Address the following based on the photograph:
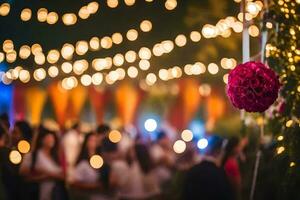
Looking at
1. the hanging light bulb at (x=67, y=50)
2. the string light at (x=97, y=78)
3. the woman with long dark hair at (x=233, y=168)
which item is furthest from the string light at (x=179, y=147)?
the hanging light bulb at (x=67, y=50)

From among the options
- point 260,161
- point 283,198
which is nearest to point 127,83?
point 260,161

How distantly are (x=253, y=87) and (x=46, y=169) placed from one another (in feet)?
Result: 9.70

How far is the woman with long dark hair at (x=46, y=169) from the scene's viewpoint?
5312 millimetres

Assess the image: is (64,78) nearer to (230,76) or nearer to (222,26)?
(222,26)

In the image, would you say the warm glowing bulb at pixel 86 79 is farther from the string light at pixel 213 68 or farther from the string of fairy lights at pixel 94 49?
the string light at pixel 213 68

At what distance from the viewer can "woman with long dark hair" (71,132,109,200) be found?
5.50 metres

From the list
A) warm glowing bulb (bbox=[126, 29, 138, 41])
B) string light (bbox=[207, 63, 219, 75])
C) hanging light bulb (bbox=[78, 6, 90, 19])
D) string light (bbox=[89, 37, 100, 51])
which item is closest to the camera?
hanging light bulb (bbox=[78, 6, 90, 19])

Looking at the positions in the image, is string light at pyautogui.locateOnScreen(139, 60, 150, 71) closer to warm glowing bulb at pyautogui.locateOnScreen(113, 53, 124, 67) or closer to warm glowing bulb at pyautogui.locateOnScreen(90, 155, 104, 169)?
warm glowing bulb at pyautogui.locateOnScreen(113, 53, 124, 67)

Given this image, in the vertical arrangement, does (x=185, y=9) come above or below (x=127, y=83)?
above

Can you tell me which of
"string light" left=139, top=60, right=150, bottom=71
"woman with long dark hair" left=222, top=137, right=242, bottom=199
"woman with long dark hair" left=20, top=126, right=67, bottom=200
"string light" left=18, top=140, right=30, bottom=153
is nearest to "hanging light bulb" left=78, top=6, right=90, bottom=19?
"string light" left=139, top=60, right=150, bottom=71

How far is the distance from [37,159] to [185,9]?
7.94ft

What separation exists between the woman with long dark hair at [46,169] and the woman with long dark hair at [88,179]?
0.17m

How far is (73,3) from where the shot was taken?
222 inches

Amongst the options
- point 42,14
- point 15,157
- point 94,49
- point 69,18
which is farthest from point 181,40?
point 15,157
